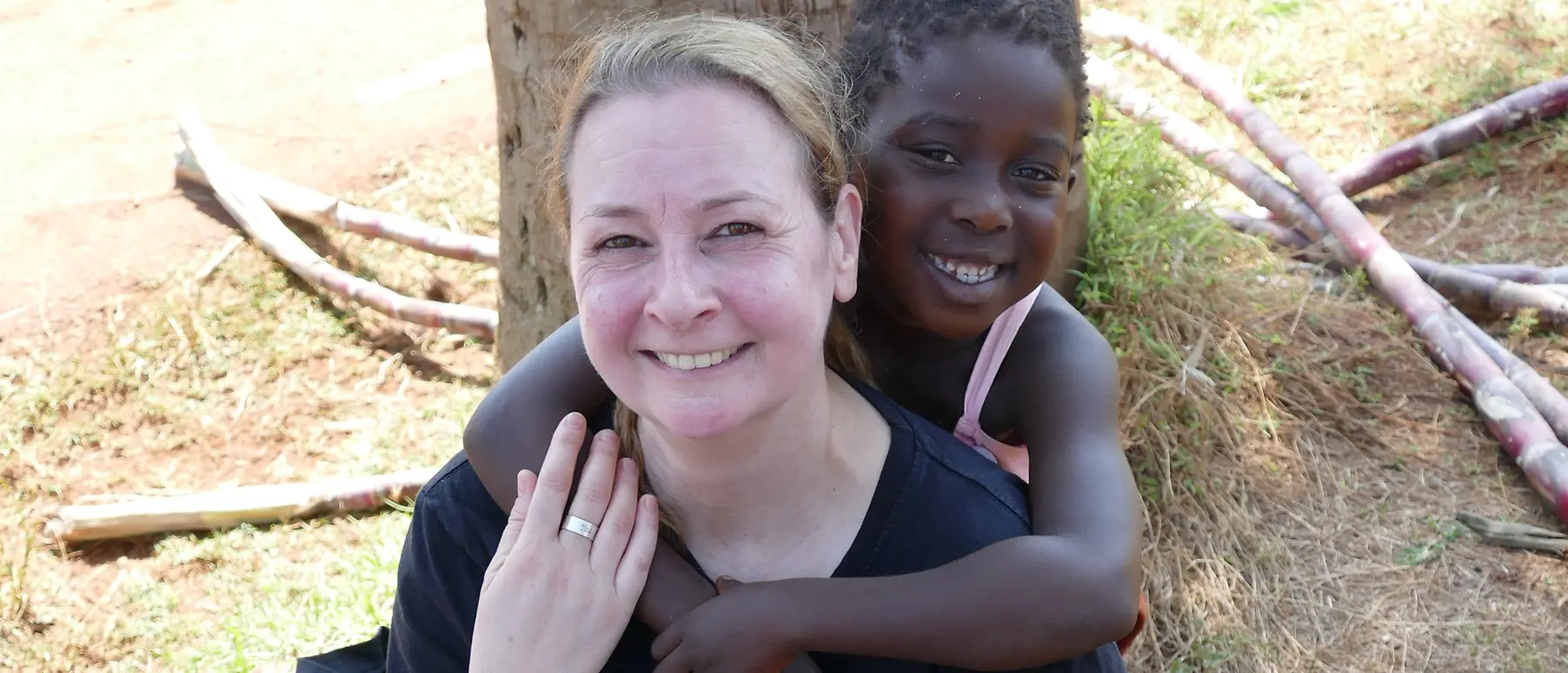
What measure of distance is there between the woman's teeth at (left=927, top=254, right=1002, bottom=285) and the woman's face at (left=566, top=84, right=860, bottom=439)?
0.47 metres

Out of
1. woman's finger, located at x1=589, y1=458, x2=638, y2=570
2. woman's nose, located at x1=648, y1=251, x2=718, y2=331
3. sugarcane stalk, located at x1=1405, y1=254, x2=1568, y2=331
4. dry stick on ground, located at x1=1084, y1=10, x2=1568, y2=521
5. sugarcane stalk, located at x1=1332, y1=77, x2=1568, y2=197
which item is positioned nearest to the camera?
woman's nose, located at x1=648, y1=251, x2=718, y2=331

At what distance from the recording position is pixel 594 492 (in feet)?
6.27

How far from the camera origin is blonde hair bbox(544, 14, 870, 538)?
5.82ft

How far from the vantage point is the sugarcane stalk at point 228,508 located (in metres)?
4.20

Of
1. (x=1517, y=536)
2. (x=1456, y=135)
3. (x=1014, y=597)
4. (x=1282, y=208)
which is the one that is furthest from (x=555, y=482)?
(x=1456, y=135)

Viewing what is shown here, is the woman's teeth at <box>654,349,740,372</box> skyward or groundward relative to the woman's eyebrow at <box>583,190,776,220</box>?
groundward

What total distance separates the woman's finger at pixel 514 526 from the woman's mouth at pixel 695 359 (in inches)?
14.7

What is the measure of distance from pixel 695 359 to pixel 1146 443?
7.77 feet

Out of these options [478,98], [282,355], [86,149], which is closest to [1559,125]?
[478,98]

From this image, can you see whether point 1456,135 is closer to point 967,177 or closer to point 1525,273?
point 1525,273

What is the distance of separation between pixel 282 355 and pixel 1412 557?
411 cm

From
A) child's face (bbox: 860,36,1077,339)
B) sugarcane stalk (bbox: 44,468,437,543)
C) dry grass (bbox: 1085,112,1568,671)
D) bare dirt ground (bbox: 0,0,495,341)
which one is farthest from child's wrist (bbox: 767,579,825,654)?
bare dirt ground (bbox: 0,0,495,341)

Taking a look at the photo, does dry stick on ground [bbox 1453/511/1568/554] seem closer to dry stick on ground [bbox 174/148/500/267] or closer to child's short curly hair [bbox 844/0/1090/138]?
child's short curly hair [bbox 844/0/1090/138]

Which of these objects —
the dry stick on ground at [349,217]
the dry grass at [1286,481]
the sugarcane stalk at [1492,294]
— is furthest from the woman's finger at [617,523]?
→ the sugarcane stalk at [1492,294]
